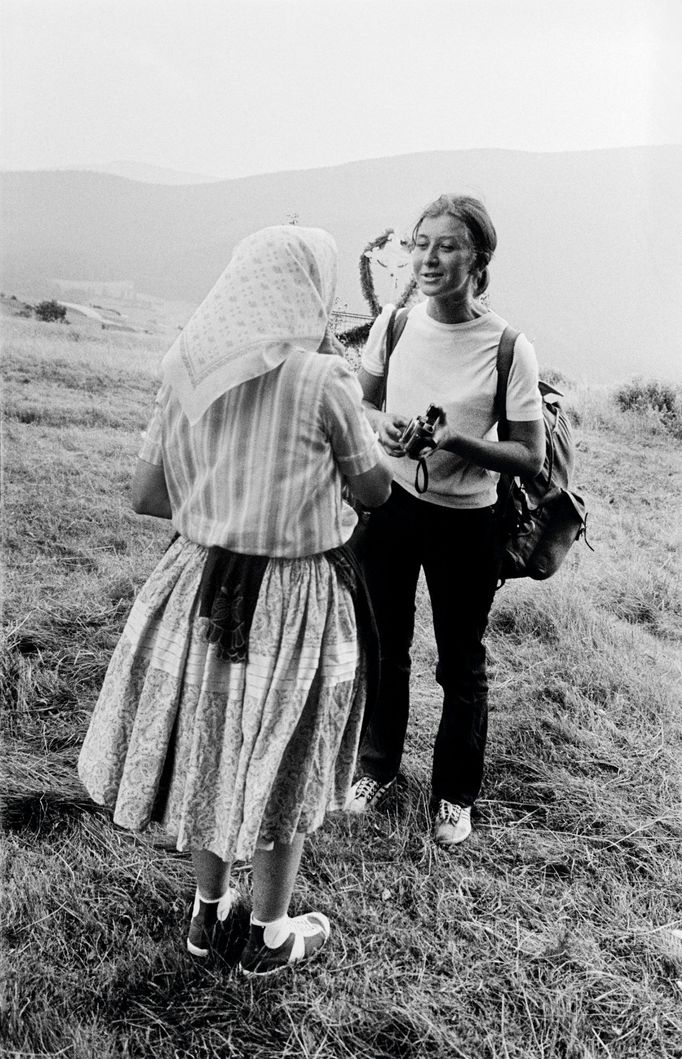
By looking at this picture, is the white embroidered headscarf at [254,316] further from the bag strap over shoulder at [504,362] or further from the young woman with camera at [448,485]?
the bag strap over shoulder at [504,362]

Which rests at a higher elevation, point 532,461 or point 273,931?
point 532,461

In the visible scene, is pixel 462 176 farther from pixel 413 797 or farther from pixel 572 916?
pixel 572 916

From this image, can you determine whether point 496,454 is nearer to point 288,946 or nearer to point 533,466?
point 533,466

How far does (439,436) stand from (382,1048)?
119cm

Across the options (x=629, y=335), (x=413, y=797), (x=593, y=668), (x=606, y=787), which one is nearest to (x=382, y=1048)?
(x=413, y=797)

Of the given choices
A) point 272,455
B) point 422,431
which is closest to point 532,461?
point 422,431

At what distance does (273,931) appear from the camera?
1408mm

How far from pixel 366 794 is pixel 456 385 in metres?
1.15

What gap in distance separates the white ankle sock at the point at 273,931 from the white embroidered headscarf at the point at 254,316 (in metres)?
0.99

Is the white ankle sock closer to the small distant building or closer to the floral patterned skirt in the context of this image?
the floral patterned skirt

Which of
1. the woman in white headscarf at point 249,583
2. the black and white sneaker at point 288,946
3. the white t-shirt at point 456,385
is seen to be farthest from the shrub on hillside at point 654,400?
the black and white sneaker at point 288,946

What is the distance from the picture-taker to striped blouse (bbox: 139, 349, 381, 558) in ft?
3.70

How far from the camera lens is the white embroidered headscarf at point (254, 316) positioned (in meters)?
1.09

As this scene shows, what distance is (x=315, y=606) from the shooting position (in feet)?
4.00
